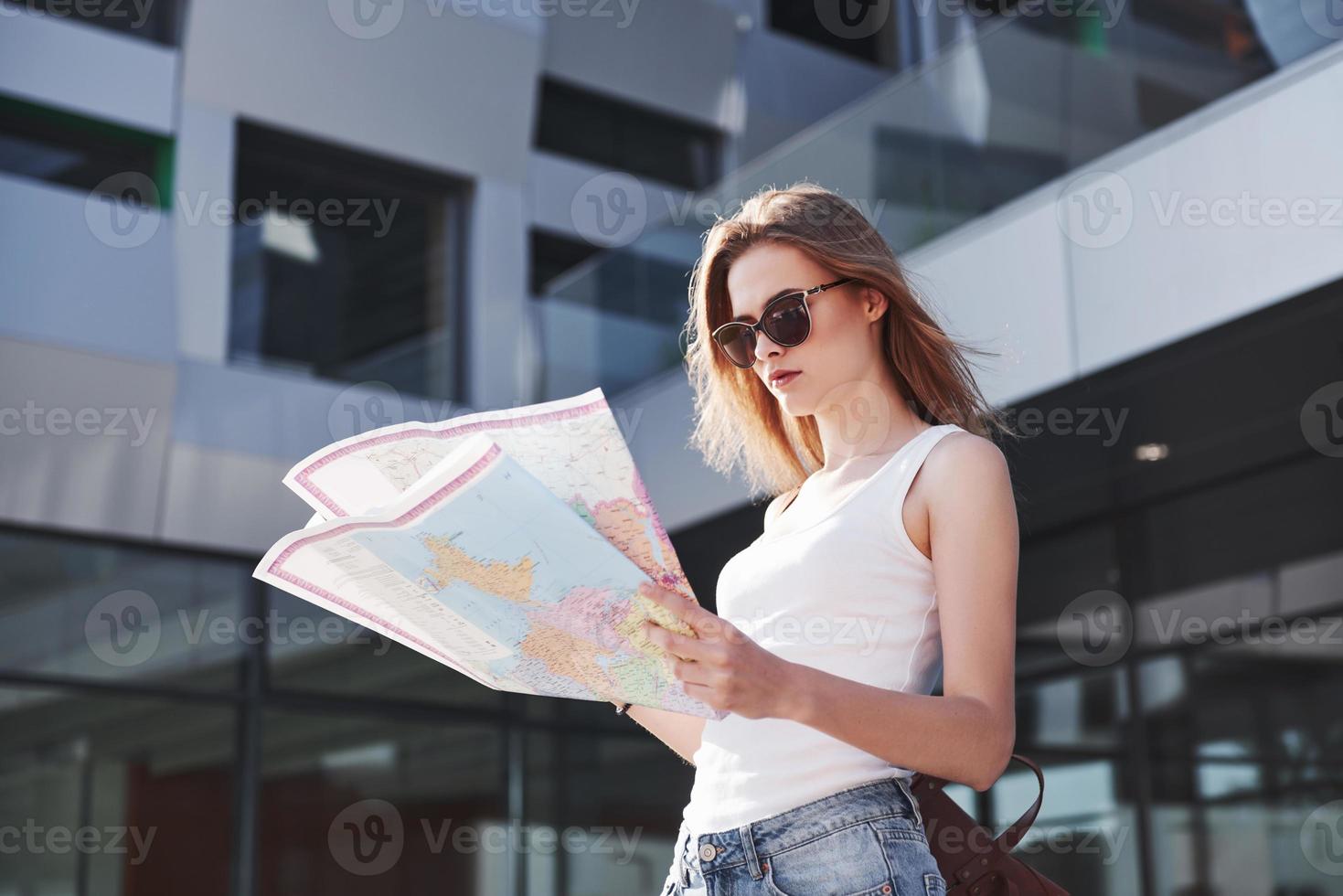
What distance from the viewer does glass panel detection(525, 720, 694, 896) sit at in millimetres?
8812

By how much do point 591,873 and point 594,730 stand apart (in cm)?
91

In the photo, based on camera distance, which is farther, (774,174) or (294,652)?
(294,652)

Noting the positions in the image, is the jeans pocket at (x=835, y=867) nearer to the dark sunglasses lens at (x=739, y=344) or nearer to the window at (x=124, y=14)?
the dark sunglasses lens at (x=739, y=344)

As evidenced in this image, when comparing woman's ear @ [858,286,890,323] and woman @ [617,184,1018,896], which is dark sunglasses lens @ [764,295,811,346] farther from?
woman's ear @ [858,286,890,323]

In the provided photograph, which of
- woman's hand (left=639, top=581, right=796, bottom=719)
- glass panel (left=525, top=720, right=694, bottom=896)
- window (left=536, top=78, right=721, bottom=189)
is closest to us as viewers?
woman's hand (left=639, top=581, right=796, bottom=719)

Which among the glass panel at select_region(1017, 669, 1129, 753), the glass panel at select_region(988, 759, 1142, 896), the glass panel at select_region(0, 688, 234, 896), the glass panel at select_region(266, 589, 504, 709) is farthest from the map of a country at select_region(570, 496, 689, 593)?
the glass panel at select_region(266, 589, 504, 709)

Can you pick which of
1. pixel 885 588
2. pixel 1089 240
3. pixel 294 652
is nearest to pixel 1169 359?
pixel 1089 240

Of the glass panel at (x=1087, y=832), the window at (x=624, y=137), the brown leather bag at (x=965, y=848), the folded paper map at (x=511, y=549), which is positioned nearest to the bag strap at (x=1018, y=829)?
the brown leather bag at (x=965, y=848)

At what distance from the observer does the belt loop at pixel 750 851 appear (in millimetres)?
1631

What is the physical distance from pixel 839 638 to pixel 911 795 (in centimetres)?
20

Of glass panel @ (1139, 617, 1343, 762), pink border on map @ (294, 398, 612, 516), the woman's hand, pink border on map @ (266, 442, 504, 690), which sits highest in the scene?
glass panel @ (1139, 617, 1343, 762)

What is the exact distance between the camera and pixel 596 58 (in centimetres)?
1003

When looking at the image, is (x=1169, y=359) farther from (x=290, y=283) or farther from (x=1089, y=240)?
(x=290, y=283)

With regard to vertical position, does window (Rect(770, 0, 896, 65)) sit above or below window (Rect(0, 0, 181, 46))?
above
